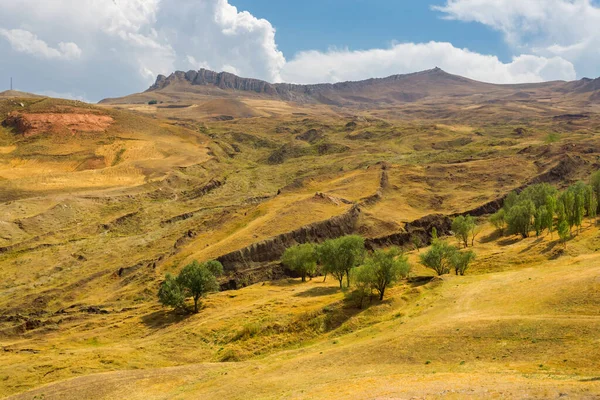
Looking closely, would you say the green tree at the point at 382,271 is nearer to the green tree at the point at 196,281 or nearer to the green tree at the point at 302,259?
the green tree at the point at 302,259

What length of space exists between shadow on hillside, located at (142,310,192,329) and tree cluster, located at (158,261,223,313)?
0.94m

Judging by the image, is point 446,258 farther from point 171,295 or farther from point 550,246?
point 171,295

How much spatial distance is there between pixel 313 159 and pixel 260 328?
111471 millimetres

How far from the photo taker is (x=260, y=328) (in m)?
41.7

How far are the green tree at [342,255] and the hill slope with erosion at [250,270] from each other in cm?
300

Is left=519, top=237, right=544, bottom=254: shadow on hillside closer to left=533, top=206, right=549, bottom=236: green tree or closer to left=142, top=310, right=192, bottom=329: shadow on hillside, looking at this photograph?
left=533, top=206, right=549, bottom=236: green tree

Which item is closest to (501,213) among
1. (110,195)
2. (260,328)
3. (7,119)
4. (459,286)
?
(459,286)

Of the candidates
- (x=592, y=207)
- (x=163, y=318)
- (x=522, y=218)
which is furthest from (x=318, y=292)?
(x=592, y=207)

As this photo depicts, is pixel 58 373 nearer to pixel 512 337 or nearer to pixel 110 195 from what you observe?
pixel 512 337

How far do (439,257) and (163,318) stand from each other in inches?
1264

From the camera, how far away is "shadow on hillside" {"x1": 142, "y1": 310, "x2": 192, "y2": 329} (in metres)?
47.9


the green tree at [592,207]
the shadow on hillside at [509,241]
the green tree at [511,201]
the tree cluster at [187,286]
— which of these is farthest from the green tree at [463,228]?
the tree cluster at [187,286]

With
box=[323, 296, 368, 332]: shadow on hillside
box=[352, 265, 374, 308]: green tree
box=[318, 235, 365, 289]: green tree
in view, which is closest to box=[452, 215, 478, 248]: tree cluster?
box=[318, 235, 365, 289]: green tree

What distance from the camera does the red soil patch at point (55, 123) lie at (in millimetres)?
138625
